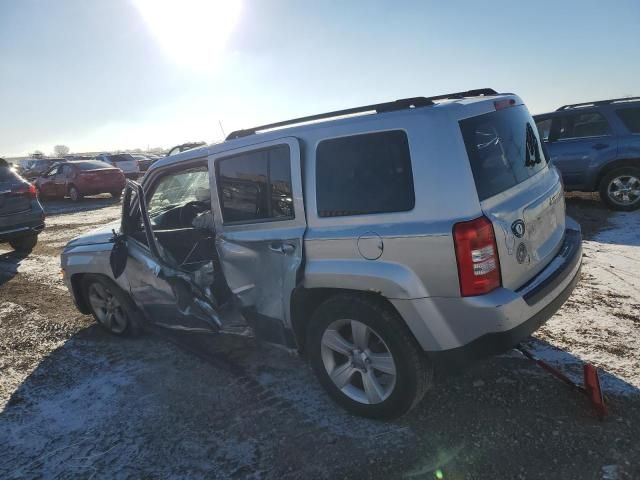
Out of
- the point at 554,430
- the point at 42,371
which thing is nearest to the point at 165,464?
the point at 42,371

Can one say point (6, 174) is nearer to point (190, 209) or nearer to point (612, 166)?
point (190, 209)

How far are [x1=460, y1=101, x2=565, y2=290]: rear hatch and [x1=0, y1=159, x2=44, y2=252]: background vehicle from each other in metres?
8.63

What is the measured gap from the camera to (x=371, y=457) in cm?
261

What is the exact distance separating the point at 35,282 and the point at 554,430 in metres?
7.02

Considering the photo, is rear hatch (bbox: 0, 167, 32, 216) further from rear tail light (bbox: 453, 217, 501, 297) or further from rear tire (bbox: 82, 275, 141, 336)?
rear tail light (bbox: 453, 217, 501, 297)

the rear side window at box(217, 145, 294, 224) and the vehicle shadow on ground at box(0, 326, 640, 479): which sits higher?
the rear side window at box(217, 145, 294, 224)

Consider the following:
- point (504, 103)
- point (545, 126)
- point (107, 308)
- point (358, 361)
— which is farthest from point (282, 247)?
point (545, 126)

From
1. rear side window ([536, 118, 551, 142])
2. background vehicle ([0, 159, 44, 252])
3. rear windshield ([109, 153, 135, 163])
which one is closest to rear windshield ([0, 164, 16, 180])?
background vehicle ([0, 159, 44, 252])

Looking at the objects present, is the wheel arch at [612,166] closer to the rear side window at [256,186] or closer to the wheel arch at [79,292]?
the rear side window at [256,186]

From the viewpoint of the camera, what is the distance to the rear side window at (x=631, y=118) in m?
7.75

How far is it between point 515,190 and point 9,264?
28.4ft

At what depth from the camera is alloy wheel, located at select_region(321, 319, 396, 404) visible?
9.12 ft

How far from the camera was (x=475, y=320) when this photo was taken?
2387mm

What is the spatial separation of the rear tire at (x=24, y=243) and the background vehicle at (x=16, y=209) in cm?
8
